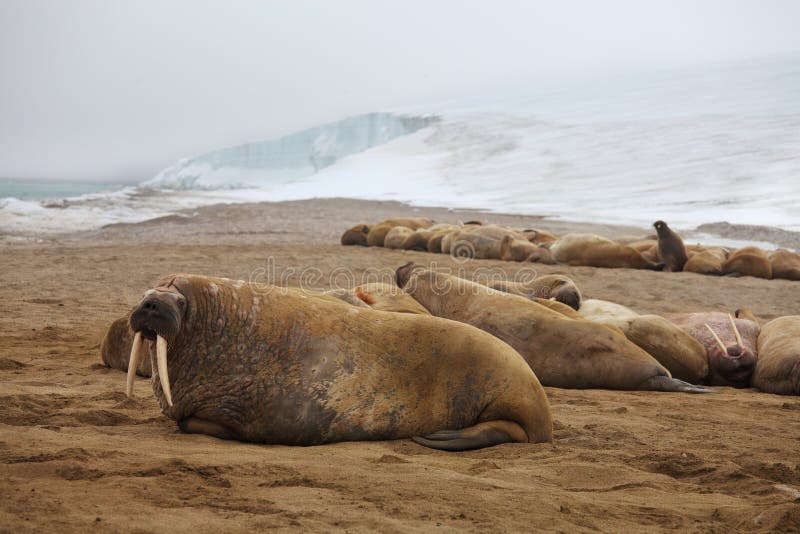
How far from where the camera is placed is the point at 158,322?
13.1ft

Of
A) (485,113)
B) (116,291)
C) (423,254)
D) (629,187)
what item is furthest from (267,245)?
(485,113)

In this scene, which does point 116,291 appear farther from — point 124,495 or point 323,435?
point 124,495

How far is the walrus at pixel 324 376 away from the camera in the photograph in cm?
428

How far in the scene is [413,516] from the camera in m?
2.98

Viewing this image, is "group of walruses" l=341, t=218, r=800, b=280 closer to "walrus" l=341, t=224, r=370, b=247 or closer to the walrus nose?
"walrus" l=341, t=224, r=370, b=247

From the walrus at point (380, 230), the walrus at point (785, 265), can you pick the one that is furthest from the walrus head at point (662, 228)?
the walrus at point (380, 230)

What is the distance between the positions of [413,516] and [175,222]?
20729mm

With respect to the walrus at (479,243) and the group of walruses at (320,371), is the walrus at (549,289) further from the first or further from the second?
the walrus at (479,243)

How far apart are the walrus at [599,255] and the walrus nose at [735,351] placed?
6870 millimetres

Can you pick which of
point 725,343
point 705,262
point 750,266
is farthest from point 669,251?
point 725,343

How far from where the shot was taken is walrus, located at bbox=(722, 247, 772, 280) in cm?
1336

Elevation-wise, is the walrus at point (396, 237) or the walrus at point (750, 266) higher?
the walrus at point (396, 237)

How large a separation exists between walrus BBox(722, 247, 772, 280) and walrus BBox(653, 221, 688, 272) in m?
0.68

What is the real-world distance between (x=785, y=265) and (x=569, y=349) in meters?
8.70
